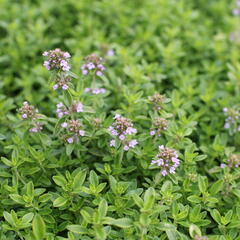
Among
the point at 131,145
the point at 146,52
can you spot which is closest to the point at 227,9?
the point at 146,52

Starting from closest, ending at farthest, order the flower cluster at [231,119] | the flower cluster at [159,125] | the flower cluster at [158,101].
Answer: the flower cluster at [159,125] → the flower cluster at [158,101] → the flower cluster at [231,119]

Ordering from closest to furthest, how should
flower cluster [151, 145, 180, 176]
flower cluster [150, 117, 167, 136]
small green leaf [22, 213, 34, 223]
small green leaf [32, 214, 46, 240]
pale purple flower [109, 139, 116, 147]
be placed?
small green leaf [32, 214, 46, 240] → small green leaf [22, 213, 34, 223] → flower cluster [151, 145, 180, 176] → pale purple flower [109, 139, 116, 147] → flower cluster [150, 117, 167, 136]

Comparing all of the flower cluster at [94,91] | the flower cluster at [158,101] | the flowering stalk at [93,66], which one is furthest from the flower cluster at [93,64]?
the flower cluster at [158,101]

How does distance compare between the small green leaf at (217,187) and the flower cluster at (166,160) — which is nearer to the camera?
the flower cluster at (166,160)

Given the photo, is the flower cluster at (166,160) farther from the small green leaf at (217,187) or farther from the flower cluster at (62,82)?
the flower cluster at (62,82)

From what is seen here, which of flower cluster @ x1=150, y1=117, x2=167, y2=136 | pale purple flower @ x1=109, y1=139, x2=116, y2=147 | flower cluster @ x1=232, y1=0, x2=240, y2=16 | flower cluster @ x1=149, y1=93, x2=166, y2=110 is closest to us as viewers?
pale purple flower @ x1=109, y1=139, x2=116, y2=147

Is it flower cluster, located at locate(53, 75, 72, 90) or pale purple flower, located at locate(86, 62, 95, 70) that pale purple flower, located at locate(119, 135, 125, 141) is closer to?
flower cluster, located at locate(53, 75, 72, 90)

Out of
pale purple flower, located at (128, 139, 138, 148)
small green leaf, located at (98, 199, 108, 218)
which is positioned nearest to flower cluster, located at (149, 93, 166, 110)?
pale purple flower, located at (128, 139, 138, 148)
